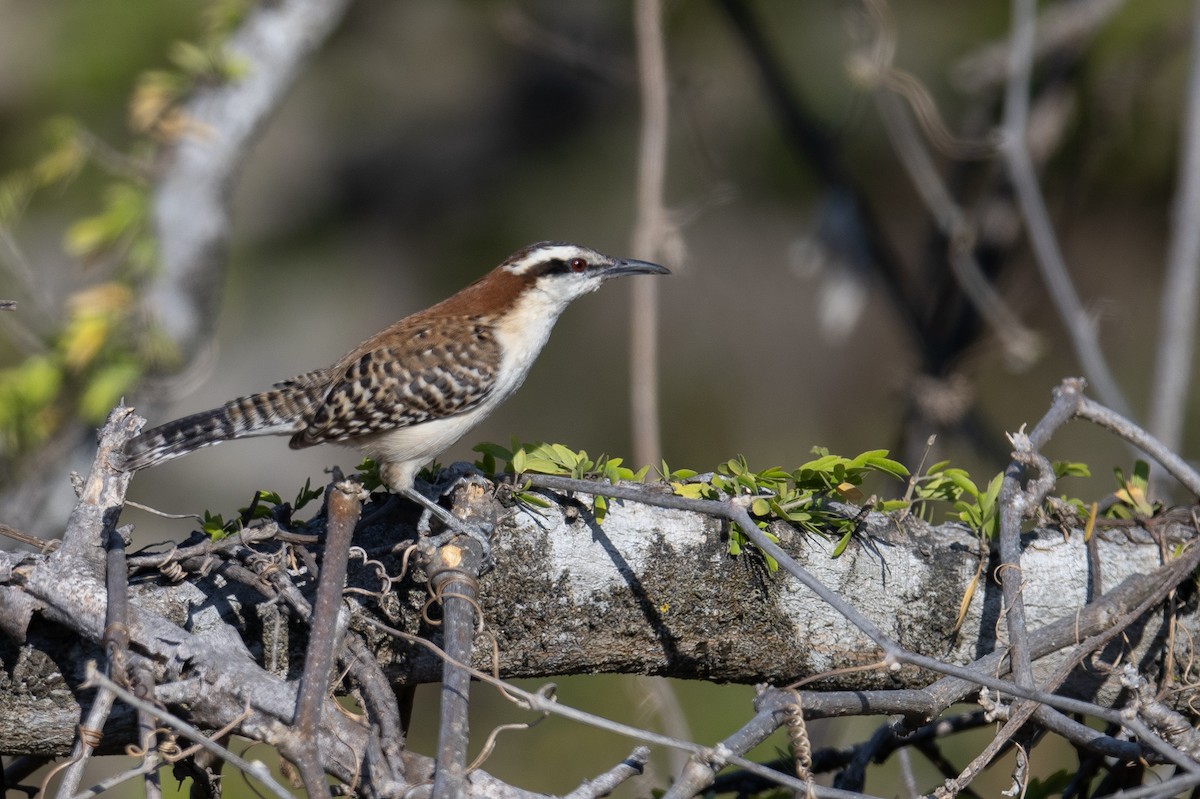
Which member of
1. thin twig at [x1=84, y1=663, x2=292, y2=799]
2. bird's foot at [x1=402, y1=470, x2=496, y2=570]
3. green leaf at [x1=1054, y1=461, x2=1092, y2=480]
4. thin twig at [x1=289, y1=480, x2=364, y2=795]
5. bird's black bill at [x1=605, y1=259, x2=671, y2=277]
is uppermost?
bird's black bill at [x1=605, y1=259, x2=671, y2=277]

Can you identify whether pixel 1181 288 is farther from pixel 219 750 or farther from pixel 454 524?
pixel 219 750

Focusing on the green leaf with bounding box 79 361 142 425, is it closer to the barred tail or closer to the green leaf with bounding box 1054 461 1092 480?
the barred tail

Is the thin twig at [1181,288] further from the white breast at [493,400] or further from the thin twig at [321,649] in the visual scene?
the thin twig at [321,649]

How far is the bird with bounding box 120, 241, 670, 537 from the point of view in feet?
11.2

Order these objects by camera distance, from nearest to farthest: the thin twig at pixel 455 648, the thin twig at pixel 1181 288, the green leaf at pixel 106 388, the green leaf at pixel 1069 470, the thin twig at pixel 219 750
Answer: the thin twig at pixel 219 750
the thin twig at pixel 455 648
the green leaf at pixel 1069 470
the green leaf at pixel 106 388
the thin twig at pixel 1181 288

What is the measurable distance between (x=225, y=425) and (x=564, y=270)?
1.21 m

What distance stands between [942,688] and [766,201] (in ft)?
22.6

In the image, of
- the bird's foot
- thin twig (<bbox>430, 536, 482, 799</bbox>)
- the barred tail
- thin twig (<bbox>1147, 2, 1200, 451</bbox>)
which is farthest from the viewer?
thin twig (<bbox>1147, 2, 1200, 451</bbox>)

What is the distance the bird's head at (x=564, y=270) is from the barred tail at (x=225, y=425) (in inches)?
33.3

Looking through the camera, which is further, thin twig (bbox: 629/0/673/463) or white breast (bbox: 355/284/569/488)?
thin twig (bbox: 629/0/673/463)

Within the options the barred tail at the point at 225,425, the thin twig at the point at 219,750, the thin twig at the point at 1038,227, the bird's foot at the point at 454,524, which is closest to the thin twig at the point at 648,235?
the barred tail at the point at 225,425

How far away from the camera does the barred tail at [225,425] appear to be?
3125 millimetres

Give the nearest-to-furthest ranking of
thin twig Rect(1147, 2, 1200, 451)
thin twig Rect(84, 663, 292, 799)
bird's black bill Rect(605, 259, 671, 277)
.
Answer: thin twig Rect(84, 663, 292, 799), bird's black bill Rect(605, 259, 671, 277), thin twig Rect(1147, 2, 1200, 451)

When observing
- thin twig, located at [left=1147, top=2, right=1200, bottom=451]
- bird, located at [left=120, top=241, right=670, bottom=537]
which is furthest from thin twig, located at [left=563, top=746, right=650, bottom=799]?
thin twig, located at [left=1147, top=2, right=1200, bottom=451]
